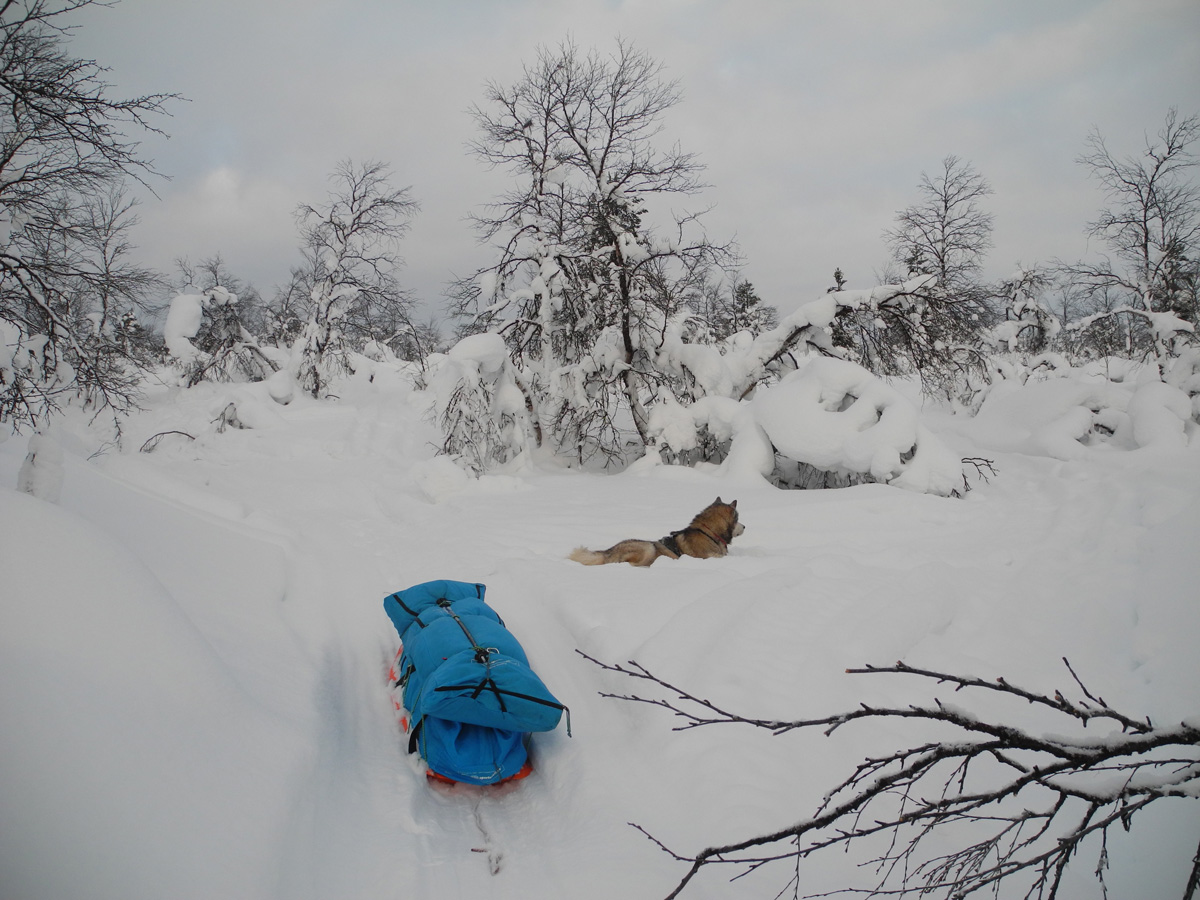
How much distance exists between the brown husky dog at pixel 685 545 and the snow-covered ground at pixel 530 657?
0.21m

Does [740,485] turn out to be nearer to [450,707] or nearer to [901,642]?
[901,642]

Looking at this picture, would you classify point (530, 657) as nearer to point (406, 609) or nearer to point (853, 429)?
point (406, 609)

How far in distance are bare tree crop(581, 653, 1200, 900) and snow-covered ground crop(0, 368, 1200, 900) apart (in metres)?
0.18

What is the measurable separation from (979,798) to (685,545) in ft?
15.4

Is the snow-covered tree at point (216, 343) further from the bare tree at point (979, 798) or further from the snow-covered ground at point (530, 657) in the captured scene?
the bare tree at point (979, 798)

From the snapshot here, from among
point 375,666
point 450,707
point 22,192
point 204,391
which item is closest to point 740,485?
point 375,666

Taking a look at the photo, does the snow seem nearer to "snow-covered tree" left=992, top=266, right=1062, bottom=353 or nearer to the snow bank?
the snow bank

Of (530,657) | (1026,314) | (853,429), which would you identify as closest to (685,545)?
(530,657)

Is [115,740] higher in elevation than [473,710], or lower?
higher

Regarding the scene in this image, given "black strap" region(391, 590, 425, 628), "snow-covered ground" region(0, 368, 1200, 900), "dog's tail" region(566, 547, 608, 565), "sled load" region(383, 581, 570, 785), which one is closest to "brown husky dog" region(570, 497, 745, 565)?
"dog's tail" region(566, 547, 608, 565)

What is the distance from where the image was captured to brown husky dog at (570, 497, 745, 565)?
5625 mm

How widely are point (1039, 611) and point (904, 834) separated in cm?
295

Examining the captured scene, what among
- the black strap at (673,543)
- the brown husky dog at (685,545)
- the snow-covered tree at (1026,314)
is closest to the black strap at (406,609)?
the brown husky dog at (685,545)

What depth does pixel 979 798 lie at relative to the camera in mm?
1114
